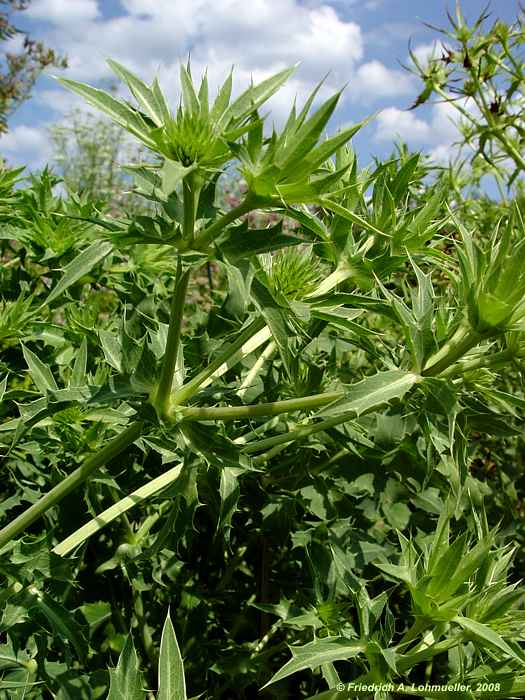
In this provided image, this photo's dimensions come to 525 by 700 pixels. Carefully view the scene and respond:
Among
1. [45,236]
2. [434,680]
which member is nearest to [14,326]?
[45,236]

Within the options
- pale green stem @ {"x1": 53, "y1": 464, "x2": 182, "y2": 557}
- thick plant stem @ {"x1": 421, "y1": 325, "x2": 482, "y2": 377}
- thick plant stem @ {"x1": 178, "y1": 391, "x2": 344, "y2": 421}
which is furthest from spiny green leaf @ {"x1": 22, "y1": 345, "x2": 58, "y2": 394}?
thick plant stem @ {"x1": 421, "y1": 325, "x2": 482, "y2": 377}

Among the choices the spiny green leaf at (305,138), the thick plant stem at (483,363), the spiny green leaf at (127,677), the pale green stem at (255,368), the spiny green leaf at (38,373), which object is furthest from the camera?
the pale green stem at (255,368)

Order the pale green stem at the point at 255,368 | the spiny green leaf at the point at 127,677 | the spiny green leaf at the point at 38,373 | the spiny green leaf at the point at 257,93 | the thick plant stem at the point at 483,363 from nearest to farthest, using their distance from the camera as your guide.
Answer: the spiny green leaf at the point at 257,93
the spiny green leaf at the point at 127,677
the thick plant stem at the point at 483,363
the spiny green leaf at the point at 38,373
the pale green stem at the point at 255,368

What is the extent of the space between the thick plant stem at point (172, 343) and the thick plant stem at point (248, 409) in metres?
0.04

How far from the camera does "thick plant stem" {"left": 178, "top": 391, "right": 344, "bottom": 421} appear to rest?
1054 millimetres

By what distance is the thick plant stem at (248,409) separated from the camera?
105 cm

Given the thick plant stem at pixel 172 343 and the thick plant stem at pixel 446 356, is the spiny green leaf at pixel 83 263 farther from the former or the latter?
the thick plant stem at pixel 446 356

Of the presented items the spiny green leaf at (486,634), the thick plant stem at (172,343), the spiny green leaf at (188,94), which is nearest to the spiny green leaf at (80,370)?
the thick plant stem at (172,343)

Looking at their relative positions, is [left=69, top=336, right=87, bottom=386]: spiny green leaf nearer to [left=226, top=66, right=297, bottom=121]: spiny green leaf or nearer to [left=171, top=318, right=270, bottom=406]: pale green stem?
[left=171, top=318, right=270, bottom=406]: pale green stem

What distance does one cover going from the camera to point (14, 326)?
162 centimetres

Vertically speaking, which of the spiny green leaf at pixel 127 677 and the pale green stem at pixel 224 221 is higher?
the pale green stem at pixel 224 221

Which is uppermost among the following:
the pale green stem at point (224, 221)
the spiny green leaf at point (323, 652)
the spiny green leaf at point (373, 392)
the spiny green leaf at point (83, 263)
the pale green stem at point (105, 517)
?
the pale green stem at point (224, 221)

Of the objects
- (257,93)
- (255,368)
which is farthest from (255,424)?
(257,93)

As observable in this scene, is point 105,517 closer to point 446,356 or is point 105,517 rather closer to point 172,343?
point 172,343
